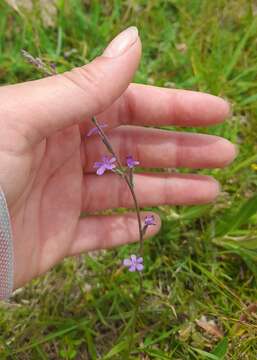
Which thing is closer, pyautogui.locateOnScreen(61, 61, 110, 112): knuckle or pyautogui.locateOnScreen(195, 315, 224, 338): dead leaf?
pyautogui.locateOnScreen(61, 61, 110, 112): knuckle

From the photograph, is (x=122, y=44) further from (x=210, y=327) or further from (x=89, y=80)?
(x=210, y=327)

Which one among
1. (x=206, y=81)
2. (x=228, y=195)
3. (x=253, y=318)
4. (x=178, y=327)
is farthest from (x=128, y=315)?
(x=206, y=81)

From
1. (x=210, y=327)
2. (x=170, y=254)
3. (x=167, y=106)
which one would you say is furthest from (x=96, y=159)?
(x=210, y=327)

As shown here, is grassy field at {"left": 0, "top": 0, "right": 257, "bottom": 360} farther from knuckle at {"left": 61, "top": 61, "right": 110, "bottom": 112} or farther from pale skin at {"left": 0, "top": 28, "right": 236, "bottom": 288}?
knuckle at {"left": 61, "top": 61, "right": 110, "bottom": 112}

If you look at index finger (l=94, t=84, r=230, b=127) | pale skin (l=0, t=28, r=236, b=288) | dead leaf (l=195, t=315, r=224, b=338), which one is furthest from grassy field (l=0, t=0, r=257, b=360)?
index finger (l=94, t=84, r=230, b=127)

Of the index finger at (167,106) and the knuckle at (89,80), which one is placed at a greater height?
the knuckle at (89,80)

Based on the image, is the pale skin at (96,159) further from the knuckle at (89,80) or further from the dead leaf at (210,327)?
the dead leaf at (210,327)

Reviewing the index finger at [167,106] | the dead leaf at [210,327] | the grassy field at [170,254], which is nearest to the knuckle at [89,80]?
the index finger at [167,106]
